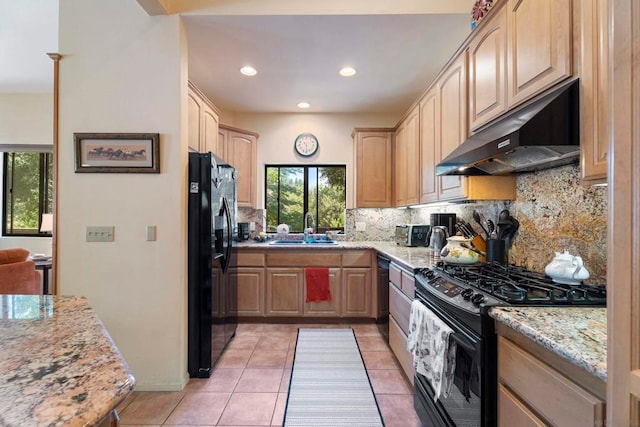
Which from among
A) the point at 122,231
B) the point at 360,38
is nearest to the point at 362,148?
the point at 360,38

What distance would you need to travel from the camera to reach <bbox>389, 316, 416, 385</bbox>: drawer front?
2.13 m

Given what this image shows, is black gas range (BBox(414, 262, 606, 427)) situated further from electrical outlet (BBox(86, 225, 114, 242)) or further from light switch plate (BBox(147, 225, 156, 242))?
electrical outlet (BBox(86, 225, 114, 242))

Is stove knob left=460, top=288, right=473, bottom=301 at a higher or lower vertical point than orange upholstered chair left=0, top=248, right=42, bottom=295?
higher

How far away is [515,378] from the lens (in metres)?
1.04

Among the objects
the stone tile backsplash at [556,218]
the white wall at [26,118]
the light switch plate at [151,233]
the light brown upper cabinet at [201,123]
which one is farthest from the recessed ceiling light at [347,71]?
the white wall at [26,118]

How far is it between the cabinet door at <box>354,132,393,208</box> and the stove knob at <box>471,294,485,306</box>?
8.70 feet

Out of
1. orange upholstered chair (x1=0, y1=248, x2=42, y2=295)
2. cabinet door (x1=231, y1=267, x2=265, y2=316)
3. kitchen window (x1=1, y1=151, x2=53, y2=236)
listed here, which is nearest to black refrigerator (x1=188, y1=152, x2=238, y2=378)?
cabinet door (x1=231, y1=267, x2=265, y2=316)

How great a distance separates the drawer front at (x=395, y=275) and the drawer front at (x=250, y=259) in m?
1.45

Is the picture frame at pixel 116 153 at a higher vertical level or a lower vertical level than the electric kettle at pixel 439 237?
higher

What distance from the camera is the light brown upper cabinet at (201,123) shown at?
2684 mm

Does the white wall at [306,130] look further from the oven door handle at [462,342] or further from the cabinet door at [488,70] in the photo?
the oven door handle at [462,342]

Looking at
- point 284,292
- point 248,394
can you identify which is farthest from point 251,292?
point 248,394

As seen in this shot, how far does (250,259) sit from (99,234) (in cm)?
152

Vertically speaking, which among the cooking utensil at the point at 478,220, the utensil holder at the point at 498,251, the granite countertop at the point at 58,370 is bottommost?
the granite countertop at the point at 58,370
